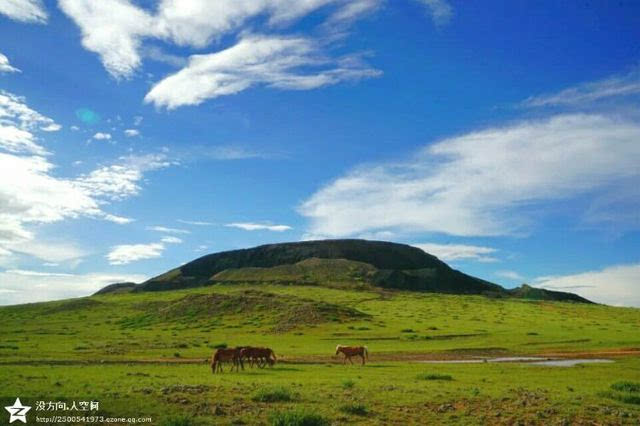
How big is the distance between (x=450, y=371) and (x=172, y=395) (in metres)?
22.0

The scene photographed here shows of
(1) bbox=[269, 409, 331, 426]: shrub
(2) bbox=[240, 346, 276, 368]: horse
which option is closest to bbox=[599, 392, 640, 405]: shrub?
(1) bbox=[269, 409, 331, 426]: shrub

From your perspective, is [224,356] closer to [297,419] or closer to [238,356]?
[238,356]

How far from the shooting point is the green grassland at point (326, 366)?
66.7 ft

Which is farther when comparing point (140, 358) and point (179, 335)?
point (179, 335)

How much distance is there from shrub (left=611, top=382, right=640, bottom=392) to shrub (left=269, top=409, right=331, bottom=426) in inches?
680

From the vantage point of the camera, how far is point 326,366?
4122 cm

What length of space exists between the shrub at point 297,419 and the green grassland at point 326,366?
1.68ft

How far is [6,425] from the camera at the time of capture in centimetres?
1716

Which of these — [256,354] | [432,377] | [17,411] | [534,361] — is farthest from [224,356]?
[534,361]

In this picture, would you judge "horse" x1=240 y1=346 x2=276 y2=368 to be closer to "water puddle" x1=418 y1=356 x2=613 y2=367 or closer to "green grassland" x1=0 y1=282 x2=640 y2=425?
"green grassland" x1=0 y1=282 x2=640 y2=425

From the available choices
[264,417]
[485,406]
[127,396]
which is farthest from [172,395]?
[485,406]

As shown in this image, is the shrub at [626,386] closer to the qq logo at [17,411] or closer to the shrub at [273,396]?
the shrub at [273,396]

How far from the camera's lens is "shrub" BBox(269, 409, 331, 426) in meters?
17.2

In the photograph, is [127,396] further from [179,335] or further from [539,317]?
[539,317]
